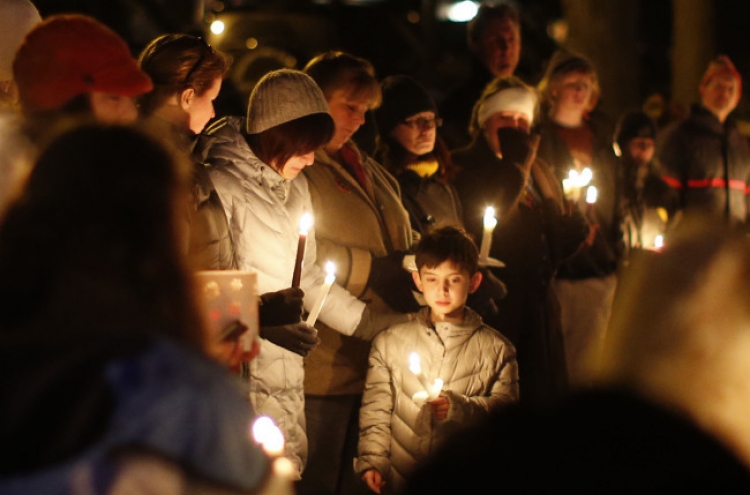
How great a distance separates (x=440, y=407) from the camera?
433 cm

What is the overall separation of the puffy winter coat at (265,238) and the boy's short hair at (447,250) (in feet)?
2.11

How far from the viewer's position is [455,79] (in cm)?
1358

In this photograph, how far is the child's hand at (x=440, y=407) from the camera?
4.33 meters

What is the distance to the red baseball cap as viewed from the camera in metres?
3.35

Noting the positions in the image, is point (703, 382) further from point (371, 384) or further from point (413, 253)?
point (413, 253)

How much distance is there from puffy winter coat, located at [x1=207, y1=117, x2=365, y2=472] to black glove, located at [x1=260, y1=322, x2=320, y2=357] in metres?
0.24

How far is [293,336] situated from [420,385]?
0.85 metres

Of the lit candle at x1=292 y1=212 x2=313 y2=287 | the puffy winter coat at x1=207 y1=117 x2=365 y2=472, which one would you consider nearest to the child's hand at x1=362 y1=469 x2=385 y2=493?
the puffy winter coat at x1=207 y1=117 x2=365 y2=472

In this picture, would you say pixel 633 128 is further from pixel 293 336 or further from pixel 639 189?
pixel 293 336

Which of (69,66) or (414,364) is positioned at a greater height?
(69,66)

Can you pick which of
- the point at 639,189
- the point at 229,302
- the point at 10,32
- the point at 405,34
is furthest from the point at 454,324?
the point at 405,34

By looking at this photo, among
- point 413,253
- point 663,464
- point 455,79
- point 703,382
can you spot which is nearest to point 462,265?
point 413,253

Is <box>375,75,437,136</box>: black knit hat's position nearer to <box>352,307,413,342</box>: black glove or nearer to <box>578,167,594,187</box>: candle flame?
<box>578,167,594,187</box>: candle flame

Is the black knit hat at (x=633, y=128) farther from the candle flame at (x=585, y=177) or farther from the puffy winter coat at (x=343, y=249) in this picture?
the puffy winter coat at (x=343, y=249)
